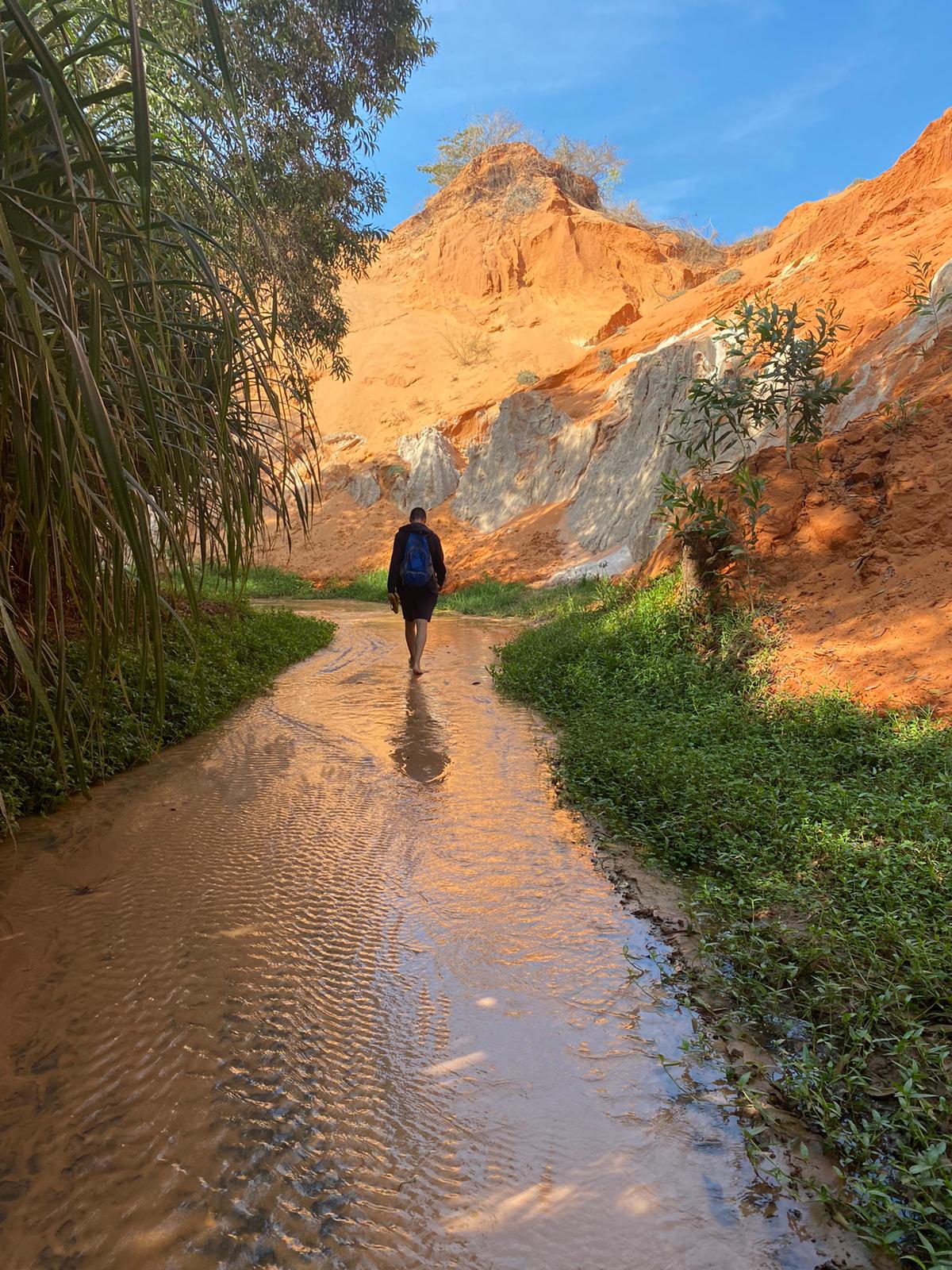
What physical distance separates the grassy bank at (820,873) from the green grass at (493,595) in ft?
26.9

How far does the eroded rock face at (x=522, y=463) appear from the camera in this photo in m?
25.9

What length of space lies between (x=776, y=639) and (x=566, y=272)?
115 feet

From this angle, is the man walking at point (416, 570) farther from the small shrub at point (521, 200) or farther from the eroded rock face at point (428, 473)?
the small shrub at point (521, 200)

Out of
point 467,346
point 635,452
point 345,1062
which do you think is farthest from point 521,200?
point 345,1062

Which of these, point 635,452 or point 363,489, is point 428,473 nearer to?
point 363,489

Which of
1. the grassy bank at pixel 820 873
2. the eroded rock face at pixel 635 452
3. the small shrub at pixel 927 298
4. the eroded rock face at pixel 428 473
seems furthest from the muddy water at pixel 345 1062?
the eroded rock face at pixel 428 473

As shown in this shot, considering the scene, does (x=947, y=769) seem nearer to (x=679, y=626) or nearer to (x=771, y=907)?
(x=771, y=907)

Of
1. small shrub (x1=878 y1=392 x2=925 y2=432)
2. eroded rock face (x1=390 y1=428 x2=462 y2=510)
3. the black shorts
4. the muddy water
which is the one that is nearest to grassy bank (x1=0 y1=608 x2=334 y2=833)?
the muddy water

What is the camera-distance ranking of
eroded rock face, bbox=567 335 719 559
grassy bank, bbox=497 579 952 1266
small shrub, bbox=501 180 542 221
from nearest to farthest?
grassy bank, bbox=497 579 952 1266
eroded rock face, bbox=567 335 719 559
small shrub, bbox=501 180 542 221

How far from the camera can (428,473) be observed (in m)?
30.5

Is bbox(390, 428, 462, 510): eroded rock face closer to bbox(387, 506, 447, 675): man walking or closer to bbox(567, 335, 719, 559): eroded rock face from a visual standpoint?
bbox(567, 335, 719, 559): eroded rock face

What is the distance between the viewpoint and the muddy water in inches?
70.6

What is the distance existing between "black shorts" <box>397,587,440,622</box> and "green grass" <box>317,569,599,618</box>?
540 centimetres

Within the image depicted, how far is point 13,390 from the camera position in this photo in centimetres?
194
